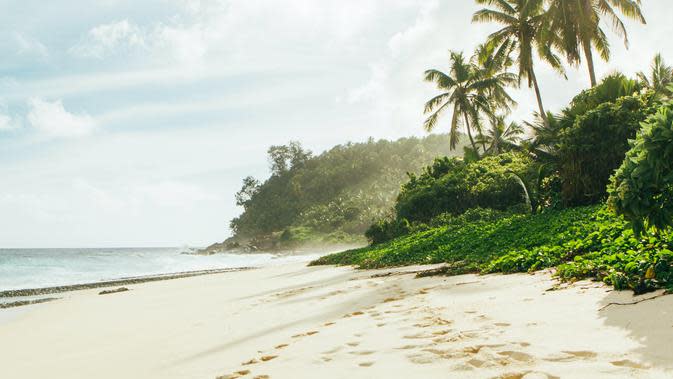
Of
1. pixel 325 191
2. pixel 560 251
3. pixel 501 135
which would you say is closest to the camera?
pixel 560 251

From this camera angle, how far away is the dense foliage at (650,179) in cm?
432

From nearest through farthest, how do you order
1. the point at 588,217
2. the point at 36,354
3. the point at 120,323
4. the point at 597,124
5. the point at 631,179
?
the point at 631,179 < the point at 36,354 < the point at 120,323 < the point at 588,217 < the point at 597,124

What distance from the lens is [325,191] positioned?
8619 centimetres

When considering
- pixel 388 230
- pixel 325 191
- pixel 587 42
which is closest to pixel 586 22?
pixel 587 42

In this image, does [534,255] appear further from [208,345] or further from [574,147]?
[574,147]

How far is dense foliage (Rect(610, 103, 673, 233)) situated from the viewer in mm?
4324

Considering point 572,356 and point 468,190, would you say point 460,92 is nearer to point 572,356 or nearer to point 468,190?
point 468,190

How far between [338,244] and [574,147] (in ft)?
155

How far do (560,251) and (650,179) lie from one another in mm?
3413

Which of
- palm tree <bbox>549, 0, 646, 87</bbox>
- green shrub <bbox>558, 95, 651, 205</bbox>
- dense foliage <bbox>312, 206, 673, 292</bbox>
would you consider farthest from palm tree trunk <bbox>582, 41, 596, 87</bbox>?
dense foliage <bbox>312, 206, 673, 292</bbox>

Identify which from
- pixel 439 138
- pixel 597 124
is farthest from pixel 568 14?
pixel 439 138

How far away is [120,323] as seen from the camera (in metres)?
9.22

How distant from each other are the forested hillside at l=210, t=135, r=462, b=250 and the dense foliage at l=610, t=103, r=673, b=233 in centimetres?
5927

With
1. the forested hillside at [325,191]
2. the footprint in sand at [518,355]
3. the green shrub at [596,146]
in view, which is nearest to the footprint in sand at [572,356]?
the footprint in sand at [518,355]
